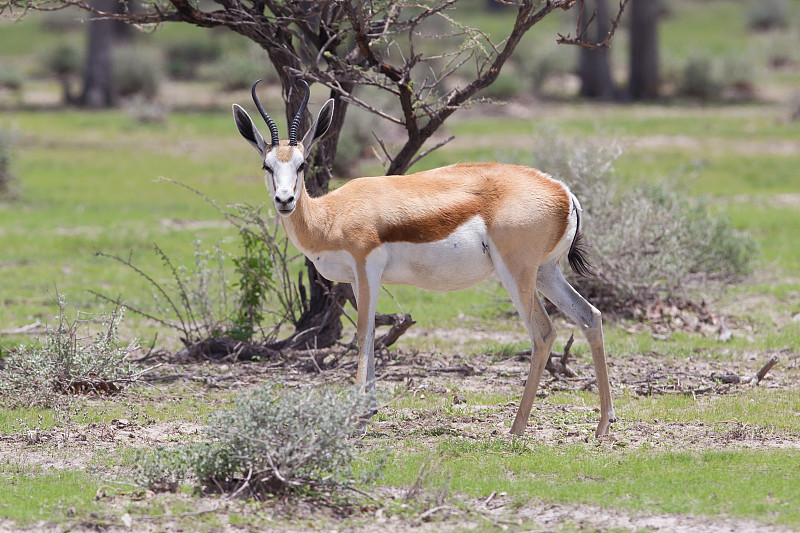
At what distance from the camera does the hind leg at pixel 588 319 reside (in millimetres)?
6875

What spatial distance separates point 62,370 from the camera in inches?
308

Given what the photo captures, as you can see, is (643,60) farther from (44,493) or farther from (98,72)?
(44,493)

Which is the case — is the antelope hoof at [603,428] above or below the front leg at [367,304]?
below

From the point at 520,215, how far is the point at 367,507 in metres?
2.28

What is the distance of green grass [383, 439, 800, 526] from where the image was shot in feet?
18.3

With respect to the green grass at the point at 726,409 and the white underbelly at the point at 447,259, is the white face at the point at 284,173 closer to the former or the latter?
the white underbelly at the point at 447,259

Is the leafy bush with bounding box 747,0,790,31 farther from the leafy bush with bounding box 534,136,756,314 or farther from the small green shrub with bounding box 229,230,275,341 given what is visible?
the small green shrub with bounding box 229,230,275,341

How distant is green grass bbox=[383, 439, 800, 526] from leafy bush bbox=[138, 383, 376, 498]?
46cm

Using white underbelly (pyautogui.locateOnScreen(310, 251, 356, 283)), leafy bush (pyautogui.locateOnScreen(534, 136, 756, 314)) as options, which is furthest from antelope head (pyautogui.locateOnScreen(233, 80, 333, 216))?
leafy bush (pyautogui.locateOnScreen(534, 136, 756, 314))

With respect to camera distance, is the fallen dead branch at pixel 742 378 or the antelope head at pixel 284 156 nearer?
the antelope head at pixel 284 156

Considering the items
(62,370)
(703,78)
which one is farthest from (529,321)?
(703,78)

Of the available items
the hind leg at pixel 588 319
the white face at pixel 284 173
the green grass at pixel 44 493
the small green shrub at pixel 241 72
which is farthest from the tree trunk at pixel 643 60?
the green grass at pixel 44 493

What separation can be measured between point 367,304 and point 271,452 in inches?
63.4

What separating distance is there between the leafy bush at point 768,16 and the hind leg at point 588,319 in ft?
136
